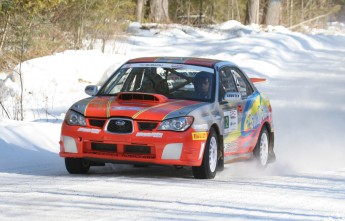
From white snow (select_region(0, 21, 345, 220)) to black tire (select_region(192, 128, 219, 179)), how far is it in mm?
146

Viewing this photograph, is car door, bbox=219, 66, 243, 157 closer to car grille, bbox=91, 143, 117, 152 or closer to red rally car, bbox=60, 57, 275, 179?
red rally car, bbox=60, 57, 275, 179

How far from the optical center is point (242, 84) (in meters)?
12.2

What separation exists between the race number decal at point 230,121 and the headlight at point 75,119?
1698 millimetres

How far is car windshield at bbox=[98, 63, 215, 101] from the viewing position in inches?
434

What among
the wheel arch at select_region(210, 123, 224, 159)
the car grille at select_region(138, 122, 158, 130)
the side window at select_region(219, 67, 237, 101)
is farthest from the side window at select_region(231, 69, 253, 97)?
the car grille at select_region(138, 122, 158, 130)

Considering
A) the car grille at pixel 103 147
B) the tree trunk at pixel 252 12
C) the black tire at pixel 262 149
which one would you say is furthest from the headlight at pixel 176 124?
the tree trunk at pixel 252 12

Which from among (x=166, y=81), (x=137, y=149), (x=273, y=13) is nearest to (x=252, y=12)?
(x=273, y=13)

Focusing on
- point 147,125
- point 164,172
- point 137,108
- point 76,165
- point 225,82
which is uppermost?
point 225,82

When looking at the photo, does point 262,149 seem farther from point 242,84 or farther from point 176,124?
point 176,124

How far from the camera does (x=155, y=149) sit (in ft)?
32.8

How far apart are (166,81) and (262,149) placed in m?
1.82

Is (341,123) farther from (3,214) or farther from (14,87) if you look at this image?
(3,214)

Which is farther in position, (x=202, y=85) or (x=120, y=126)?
(x=202, y=85)

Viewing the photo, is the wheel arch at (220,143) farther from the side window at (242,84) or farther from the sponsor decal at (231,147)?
the side window at (242,84)
